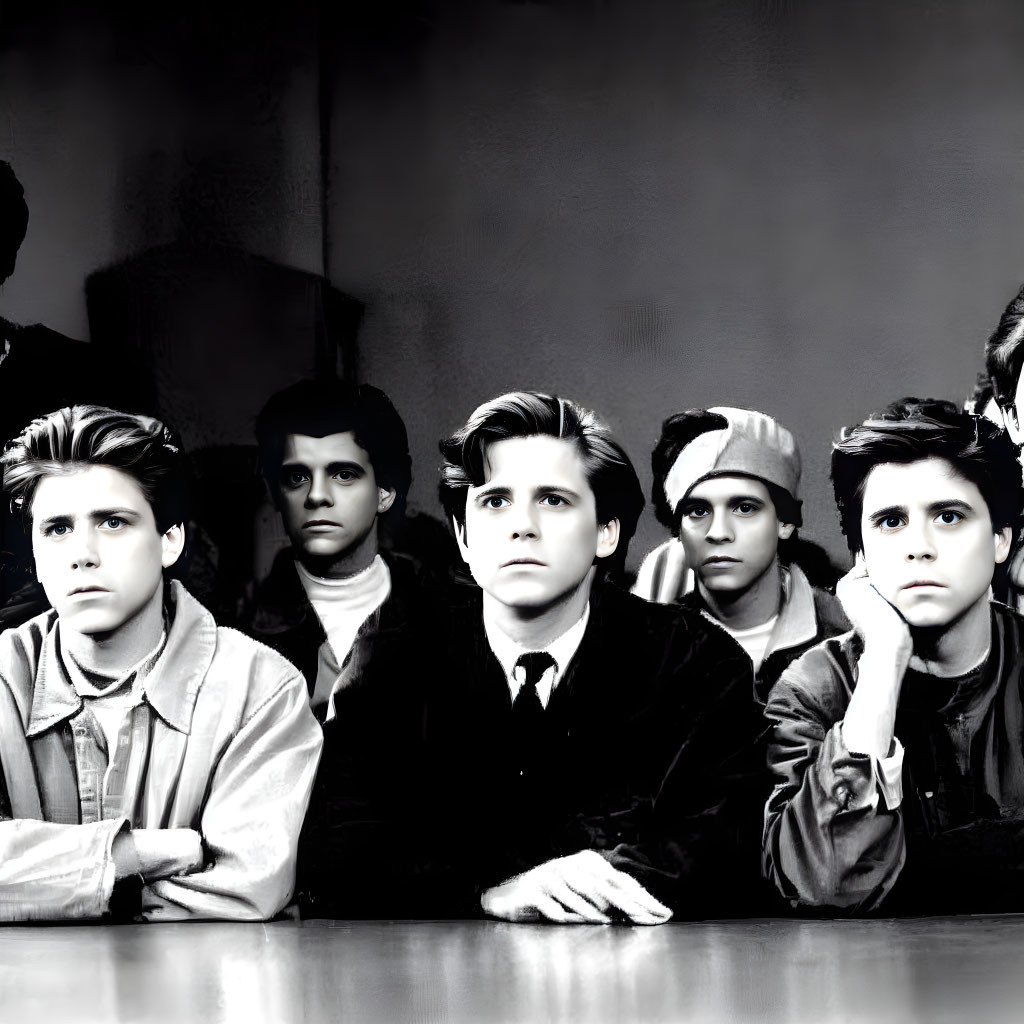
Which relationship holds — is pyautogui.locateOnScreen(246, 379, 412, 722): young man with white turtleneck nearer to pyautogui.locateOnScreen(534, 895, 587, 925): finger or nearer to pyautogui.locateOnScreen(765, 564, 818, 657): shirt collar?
pyautogui.locateOnScreen(534, 895, 587, 925): finger

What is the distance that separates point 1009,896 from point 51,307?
3103 millimetres

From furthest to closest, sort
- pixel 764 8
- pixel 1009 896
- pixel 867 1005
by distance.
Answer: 1. pixel 764 8
2. pixel 1009 896
3. pixel 867 1005

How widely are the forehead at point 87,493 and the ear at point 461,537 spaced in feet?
2.78

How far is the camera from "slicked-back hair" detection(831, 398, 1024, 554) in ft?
12.5

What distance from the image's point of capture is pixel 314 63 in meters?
3.99

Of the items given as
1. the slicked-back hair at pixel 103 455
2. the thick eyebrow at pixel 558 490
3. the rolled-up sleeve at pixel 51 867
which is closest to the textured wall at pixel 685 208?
the thick eyebrow at pixel 558 490

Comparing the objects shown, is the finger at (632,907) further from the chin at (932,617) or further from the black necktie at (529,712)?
the chin at (932,617)

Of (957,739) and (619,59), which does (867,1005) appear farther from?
(619,59)

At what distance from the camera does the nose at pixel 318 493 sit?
3.92 m

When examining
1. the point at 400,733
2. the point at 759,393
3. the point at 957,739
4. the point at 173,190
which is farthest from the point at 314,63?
the point at 957,739

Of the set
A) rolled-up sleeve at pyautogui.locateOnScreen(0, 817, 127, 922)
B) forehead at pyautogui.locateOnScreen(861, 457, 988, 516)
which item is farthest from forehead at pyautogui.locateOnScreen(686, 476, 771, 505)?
rolled-up sleeve at pyautogui.locateOnScreen(0, 817, 127, 922)

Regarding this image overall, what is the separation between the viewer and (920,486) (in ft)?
12.4

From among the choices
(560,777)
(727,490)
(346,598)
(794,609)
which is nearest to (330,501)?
(346,598)

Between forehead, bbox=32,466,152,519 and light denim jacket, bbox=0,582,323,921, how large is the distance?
27 cm
